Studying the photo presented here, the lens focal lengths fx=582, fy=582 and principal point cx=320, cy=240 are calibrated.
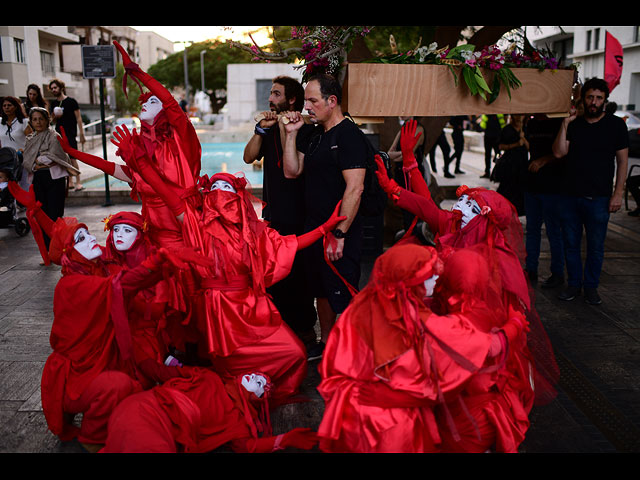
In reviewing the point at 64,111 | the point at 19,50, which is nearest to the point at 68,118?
the point at 64,111

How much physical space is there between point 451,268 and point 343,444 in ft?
2.98

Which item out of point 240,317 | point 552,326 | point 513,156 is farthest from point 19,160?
point 552,326

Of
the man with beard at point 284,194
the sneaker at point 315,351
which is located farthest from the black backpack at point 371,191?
the sneaker at point 315,351

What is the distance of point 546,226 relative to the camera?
18.0 feet

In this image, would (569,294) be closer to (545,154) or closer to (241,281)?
(545,154)

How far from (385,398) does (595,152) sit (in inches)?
139

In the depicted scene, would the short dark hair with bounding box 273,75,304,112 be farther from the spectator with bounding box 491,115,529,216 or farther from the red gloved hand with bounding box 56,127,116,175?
the spectator with bounding box 491,115,529,216

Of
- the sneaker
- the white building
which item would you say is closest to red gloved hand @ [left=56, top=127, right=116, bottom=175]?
the sneaker

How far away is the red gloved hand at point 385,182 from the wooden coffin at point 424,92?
481mm

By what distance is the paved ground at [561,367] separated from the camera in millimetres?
3170

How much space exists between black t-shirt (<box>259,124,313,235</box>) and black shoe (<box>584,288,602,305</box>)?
279 cm

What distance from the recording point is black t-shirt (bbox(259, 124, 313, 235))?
4.02 m

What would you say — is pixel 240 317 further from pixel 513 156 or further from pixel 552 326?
pixel 513 156

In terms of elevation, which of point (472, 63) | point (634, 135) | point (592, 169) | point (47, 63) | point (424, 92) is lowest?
point (634, 135)
